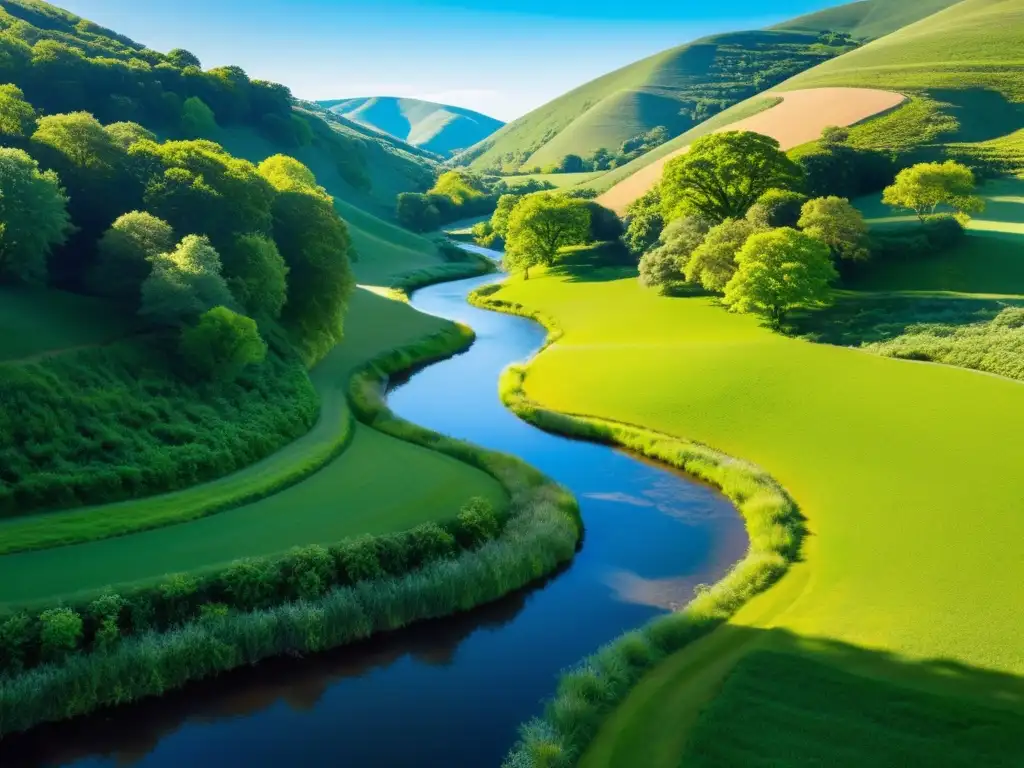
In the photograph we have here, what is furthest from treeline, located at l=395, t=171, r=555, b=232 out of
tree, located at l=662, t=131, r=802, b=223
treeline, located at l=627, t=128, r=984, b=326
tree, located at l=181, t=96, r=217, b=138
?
tree, located at l=662, t=131, r=802, b=223

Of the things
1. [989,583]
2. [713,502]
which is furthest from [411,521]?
[989,583]

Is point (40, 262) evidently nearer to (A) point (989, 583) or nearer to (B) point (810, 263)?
(A) point (989, 583)

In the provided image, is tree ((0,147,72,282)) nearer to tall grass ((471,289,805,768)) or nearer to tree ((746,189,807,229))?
tall grass ((471,289,805,768))

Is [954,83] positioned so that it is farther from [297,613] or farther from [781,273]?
[297,613]

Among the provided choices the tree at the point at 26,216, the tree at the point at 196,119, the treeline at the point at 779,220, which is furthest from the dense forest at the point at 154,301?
the tree at the point at 196,119

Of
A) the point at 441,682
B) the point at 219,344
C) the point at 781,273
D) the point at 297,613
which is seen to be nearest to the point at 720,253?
the point at 781,273

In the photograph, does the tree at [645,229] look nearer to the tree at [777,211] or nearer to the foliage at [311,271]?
the tree at [777,211]
